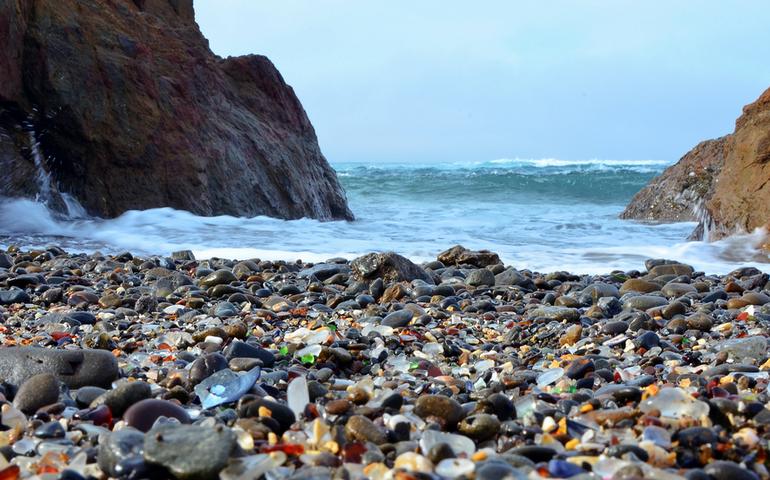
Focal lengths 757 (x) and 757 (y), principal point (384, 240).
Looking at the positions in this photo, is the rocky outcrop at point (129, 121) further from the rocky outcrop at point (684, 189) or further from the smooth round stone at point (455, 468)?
the smooth round stone at point (455, 468)

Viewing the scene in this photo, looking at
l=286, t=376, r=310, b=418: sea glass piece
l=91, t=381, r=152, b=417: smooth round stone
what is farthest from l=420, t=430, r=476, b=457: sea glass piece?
l=91, t=381, r=152, b=417: smooth round stone

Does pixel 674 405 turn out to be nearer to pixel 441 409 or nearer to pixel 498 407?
pixel 498 407

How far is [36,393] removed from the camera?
1873 millimetres

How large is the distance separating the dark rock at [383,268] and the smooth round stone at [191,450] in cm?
268

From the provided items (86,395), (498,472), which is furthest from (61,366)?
(498,472)

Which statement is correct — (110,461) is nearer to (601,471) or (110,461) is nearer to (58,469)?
(58,469)

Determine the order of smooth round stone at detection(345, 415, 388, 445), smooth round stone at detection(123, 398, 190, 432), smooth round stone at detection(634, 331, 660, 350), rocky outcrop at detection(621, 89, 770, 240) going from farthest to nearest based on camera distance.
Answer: rocky outcrop at detection(621, 89, 770, 240) → smooth round stone at detection(634, 331, 660, 350) → smooth round stone at detection(123, 398, 190, 432) → smooth round stone at detection(345, 415, 388, 445)

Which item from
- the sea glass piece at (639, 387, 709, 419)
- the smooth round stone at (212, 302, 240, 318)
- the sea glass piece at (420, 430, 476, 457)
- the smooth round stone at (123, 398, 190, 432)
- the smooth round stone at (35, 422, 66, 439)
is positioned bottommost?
the smooth round stone at (212, 302, 240, 318)

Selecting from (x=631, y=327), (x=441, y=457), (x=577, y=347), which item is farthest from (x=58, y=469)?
(x=631, y=327)

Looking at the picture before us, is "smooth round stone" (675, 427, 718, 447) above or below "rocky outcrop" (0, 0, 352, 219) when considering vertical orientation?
below

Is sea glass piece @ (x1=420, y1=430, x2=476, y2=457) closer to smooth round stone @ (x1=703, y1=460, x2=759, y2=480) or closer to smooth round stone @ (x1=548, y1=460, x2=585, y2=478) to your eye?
smooth round stone @ (x1=548, y1=460, x2=585, y2=478)

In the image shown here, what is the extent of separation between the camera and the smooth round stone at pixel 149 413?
1738 mm

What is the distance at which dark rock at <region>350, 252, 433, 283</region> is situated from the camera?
4.18 m

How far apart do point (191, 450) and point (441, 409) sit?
597 mm
